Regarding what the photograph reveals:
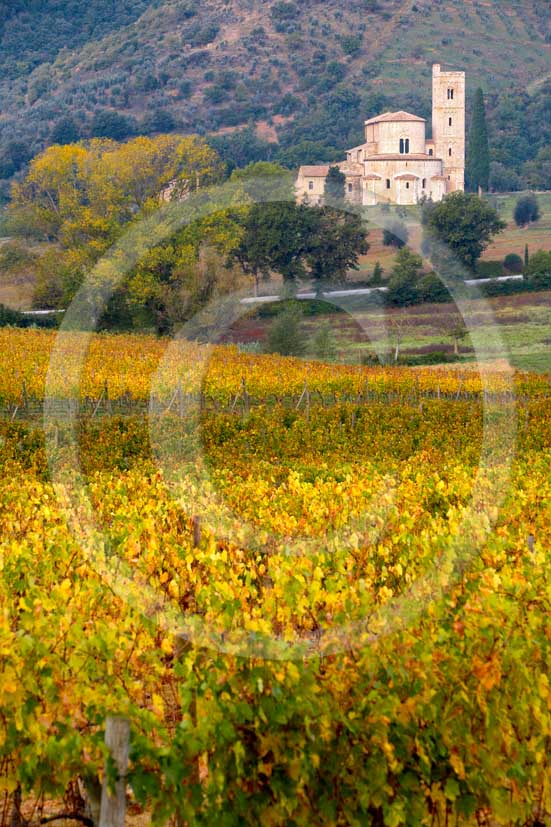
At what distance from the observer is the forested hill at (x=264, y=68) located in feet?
431

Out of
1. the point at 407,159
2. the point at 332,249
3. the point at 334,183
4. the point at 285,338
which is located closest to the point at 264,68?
the point at 407,159

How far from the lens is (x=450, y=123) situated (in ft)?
385

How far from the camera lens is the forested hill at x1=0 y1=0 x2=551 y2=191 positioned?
131250mm

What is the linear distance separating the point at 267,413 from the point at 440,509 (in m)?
13.1

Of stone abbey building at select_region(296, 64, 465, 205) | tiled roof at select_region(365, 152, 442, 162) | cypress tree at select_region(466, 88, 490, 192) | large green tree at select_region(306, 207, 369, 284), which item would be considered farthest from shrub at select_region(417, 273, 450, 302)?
cypress tree at select_region(466, 88, 490, 192)

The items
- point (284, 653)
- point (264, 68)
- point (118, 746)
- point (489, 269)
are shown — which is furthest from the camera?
point (264, 68)

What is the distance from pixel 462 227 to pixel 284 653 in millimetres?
64350

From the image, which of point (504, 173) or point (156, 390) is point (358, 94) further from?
point (156, 390)

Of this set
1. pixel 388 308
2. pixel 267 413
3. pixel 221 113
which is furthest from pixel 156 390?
pixel 221 113

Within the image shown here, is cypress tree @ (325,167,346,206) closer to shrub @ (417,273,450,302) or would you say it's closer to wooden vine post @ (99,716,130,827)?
shrub @ (417,273,450,302)

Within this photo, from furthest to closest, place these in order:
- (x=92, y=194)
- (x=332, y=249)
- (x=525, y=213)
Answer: (x=525, y=213)
(x=332, y=249)
(x=92, y=194)

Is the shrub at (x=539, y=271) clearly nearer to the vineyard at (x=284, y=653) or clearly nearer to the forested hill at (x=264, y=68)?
the forested hill at (x=264, y=68)

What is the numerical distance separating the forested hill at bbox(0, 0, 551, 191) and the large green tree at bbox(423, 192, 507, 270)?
152 ft

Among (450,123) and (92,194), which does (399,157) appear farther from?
(92,194)
